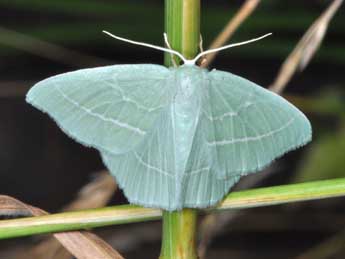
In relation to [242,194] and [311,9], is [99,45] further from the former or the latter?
[242,194]

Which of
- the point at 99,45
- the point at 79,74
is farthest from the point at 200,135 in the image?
the point at 99,45

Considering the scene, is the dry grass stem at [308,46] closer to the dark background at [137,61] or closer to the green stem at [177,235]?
the green stem at [177,235]

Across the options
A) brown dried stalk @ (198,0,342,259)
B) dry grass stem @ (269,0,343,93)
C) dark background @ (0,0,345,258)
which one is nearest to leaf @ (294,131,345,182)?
dark background @ (0,0,345,258)

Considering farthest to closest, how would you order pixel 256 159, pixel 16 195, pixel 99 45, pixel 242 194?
pixel 99 45
pixel 16 195
pixel 256 159
pixel 242 194

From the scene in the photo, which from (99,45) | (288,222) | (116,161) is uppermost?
(99,45)

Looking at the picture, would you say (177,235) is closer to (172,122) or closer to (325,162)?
(172,122)

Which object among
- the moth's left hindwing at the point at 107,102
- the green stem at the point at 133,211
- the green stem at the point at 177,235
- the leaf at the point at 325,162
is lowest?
the green stem at the point at 177,235

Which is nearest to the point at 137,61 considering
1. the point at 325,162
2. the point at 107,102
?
the point at 325,162

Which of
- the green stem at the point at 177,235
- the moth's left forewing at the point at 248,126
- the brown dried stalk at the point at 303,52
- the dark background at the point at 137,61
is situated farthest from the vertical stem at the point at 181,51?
the dark background at the point at 137,61
